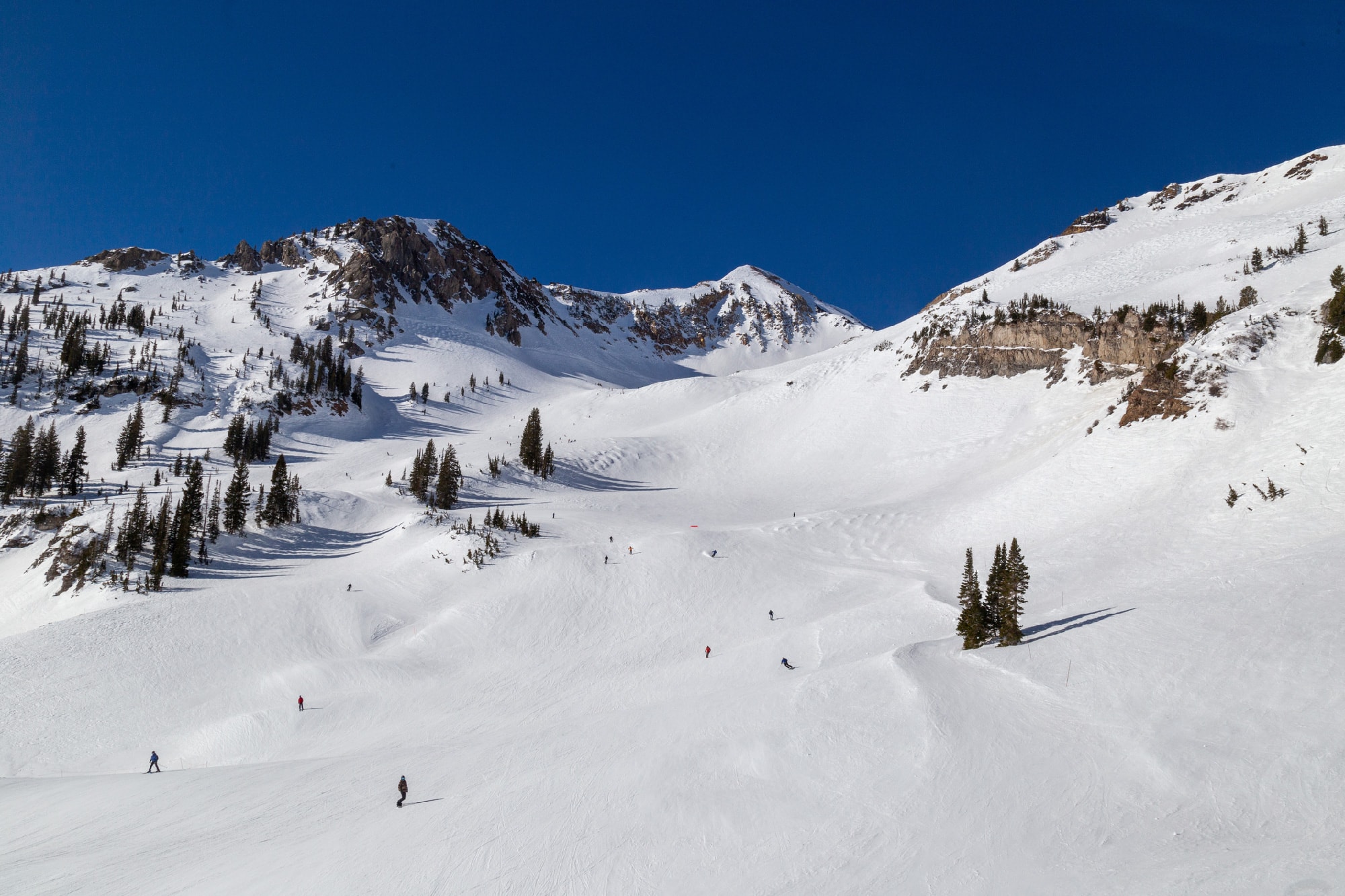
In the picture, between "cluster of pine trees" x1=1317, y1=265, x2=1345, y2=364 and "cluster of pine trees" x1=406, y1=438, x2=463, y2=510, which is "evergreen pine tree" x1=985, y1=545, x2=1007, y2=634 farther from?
"cluster of pine trees" x1=406, y1=438, x2=463, y2=510

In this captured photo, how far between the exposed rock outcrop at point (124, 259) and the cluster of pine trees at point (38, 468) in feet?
512

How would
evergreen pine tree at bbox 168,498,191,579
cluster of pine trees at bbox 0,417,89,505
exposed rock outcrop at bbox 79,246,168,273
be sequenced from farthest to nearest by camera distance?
exposed rock outcrop at bbox 79,246,168,273 → cluster of pine trees at bbox 0,417,89,505 → evergreen pine tree at bbox 168,498,191,579

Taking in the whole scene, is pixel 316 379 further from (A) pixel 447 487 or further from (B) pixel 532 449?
(A) pixel 447 487

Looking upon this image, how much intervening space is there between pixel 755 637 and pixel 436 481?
4905 cm

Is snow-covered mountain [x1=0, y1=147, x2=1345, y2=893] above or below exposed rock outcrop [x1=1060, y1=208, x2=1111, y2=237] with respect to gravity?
below

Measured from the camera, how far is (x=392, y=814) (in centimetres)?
1825

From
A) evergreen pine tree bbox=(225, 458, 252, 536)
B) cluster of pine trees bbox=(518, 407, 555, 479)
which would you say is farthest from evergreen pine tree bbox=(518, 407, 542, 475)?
evergreen pine tree bbox=(225, 458, 252, 536)

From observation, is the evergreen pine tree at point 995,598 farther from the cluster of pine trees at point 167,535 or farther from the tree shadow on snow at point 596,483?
the tree shadow on snow at point 596,483

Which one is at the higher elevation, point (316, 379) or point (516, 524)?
point (316, 379)

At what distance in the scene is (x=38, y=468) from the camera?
66.4m

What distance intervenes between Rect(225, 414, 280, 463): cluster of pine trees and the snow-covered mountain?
34.8 inches

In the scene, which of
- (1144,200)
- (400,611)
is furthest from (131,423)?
(1144,200)

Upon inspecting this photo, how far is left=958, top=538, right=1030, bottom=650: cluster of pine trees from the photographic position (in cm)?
2241

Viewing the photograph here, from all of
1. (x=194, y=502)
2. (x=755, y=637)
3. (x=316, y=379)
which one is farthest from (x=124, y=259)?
(x=755, y=637)
